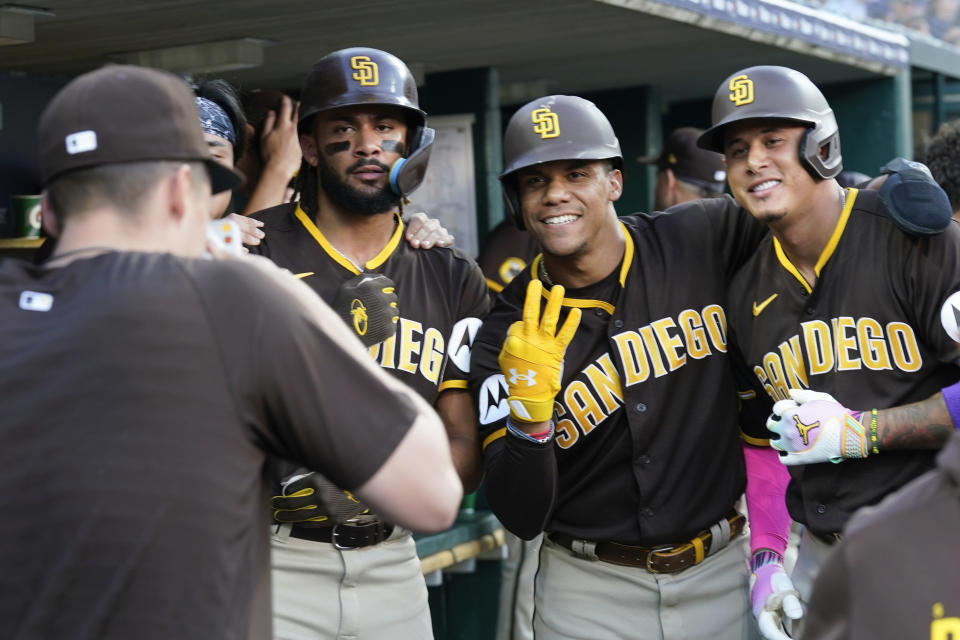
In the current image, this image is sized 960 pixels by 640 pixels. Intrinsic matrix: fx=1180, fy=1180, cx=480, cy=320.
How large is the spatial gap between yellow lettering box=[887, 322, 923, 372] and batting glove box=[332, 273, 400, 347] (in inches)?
47.9

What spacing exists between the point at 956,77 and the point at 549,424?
23.3 ft

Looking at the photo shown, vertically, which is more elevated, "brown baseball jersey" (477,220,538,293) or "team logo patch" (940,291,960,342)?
"brown baseball jersey" (477,220,538,293)

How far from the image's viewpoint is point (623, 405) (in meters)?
3.25

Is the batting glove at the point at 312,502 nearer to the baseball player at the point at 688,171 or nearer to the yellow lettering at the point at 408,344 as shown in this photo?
the yellow lettering at the point at 408,344

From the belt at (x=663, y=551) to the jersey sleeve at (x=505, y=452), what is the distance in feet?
0.54

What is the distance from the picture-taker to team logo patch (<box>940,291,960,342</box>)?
2.56 metres

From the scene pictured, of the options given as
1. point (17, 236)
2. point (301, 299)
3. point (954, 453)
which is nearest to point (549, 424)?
point (301, 299)

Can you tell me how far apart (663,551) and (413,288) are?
998 millimetres

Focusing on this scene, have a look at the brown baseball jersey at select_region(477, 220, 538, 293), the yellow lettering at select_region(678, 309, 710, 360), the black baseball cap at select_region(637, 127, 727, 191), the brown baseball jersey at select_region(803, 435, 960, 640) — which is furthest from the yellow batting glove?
the black baseball cap at select_region(637, 127, 727, 191)

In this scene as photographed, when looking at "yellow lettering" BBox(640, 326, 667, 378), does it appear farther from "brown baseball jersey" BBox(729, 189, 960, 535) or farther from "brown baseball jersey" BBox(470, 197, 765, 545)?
"brown baseball jersey" BBox(729, 189, 960, 535)

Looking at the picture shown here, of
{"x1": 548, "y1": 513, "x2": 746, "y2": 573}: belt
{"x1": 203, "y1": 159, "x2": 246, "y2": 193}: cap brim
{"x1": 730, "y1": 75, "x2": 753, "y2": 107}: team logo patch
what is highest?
{"x1": 730, "y1": 75, "x2": 753, "y2": 107}: team logo patch

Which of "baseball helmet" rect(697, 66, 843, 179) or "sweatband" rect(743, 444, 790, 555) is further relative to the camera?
"sweatband" rect(743, 444, 790, 555)

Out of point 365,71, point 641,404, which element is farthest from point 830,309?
point 365,71

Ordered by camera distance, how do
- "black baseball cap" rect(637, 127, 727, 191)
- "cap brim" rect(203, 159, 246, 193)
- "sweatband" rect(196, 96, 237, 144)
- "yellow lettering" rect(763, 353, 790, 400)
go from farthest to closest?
1. "black baseball cap" rect(637, 127, 727, 191)
2. "sweatband" rect(196, 96, 237, 144)
3. "yellow lettering" rect(763, 353, 790, 400)
4. "cap brim" rect(203, 159, 246, 193)
